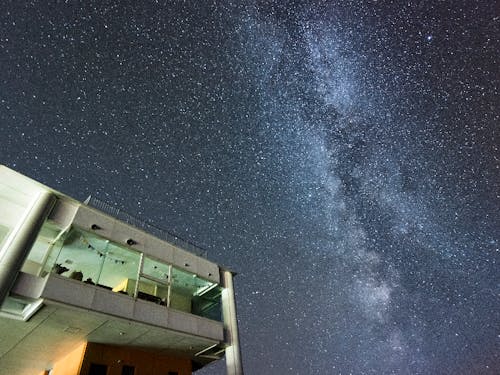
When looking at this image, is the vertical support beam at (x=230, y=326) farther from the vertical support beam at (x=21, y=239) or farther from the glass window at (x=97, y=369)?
the vertical support beam at (x=21, y=239)

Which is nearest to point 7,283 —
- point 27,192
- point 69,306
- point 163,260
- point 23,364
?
point 69,306

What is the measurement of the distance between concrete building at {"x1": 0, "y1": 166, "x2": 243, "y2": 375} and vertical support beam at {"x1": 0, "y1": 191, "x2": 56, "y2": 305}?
3 centimetres

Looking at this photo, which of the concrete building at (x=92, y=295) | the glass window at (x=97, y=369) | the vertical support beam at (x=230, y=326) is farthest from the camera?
the vertical support beam at (x=230, y=326)

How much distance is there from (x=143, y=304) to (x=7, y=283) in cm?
549

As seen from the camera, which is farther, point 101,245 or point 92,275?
point 92,275

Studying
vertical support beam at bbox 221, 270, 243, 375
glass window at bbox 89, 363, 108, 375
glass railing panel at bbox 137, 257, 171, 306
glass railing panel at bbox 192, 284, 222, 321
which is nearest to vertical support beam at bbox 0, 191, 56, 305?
glass railing panel at bbox 137, 257, 171, 306

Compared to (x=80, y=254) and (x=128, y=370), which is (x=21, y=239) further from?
(x=128, y=370)

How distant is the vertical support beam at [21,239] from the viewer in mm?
11571

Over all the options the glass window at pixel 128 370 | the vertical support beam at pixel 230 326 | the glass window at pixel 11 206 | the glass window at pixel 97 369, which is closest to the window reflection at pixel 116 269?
the vertical support beam at pixel 230 326

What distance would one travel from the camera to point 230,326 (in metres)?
18.8

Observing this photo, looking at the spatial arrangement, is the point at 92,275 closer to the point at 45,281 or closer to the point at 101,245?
the point at 101,245

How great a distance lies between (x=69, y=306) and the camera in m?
12.6

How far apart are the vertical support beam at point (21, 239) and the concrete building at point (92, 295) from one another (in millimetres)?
32

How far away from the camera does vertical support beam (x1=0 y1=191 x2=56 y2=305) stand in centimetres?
1157
